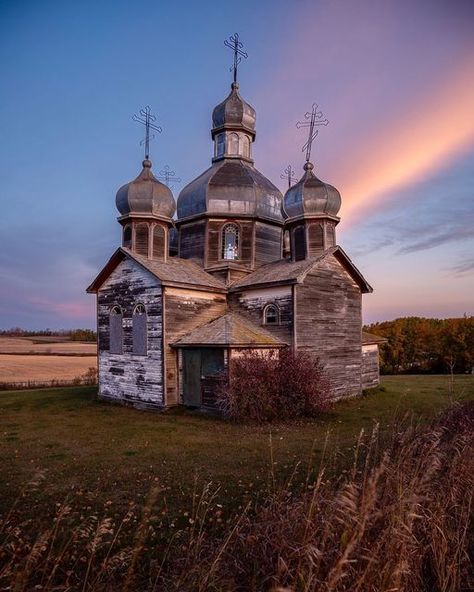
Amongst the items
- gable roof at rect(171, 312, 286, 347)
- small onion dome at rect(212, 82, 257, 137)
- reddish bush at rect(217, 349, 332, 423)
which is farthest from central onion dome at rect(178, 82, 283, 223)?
reddish bush at rect(217, 349, 332, 423)

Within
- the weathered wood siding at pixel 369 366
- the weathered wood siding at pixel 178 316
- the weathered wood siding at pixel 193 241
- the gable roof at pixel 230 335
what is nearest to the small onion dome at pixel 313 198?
the weathered wood siding at pixel 193 241

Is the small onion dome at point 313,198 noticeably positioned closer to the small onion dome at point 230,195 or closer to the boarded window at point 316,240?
the boarded window at point 316,240

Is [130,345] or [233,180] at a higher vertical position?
[233,180]

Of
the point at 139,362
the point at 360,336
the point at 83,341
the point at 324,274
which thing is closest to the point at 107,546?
the point at 139,362

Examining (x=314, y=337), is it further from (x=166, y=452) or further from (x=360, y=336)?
(x=166, y=452)

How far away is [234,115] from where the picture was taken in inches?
1003

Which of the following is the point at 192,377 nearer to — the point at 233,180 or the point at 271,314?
the point at 271,314

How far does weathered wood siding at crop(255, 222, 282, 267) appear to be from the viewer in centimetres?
2252

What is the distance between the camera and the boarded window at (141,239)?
20.4m

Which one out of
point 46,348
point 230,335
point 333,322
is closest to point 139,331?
point 230,335

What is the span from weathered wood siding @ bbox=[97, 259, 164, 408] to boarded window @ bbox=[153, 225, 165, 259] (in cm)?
175

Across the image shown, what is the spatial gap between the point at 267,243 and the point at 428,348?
32676mm

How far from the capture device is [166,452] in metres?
10.8

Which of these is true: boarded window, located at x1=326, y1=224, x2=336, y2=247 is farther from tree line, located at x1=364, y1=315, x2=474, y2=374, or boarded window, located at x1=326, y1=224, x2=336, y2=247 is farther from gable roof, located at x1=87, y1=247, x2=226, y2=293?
tree line, located at x1=364, y1=315, x2=474, y2=374
